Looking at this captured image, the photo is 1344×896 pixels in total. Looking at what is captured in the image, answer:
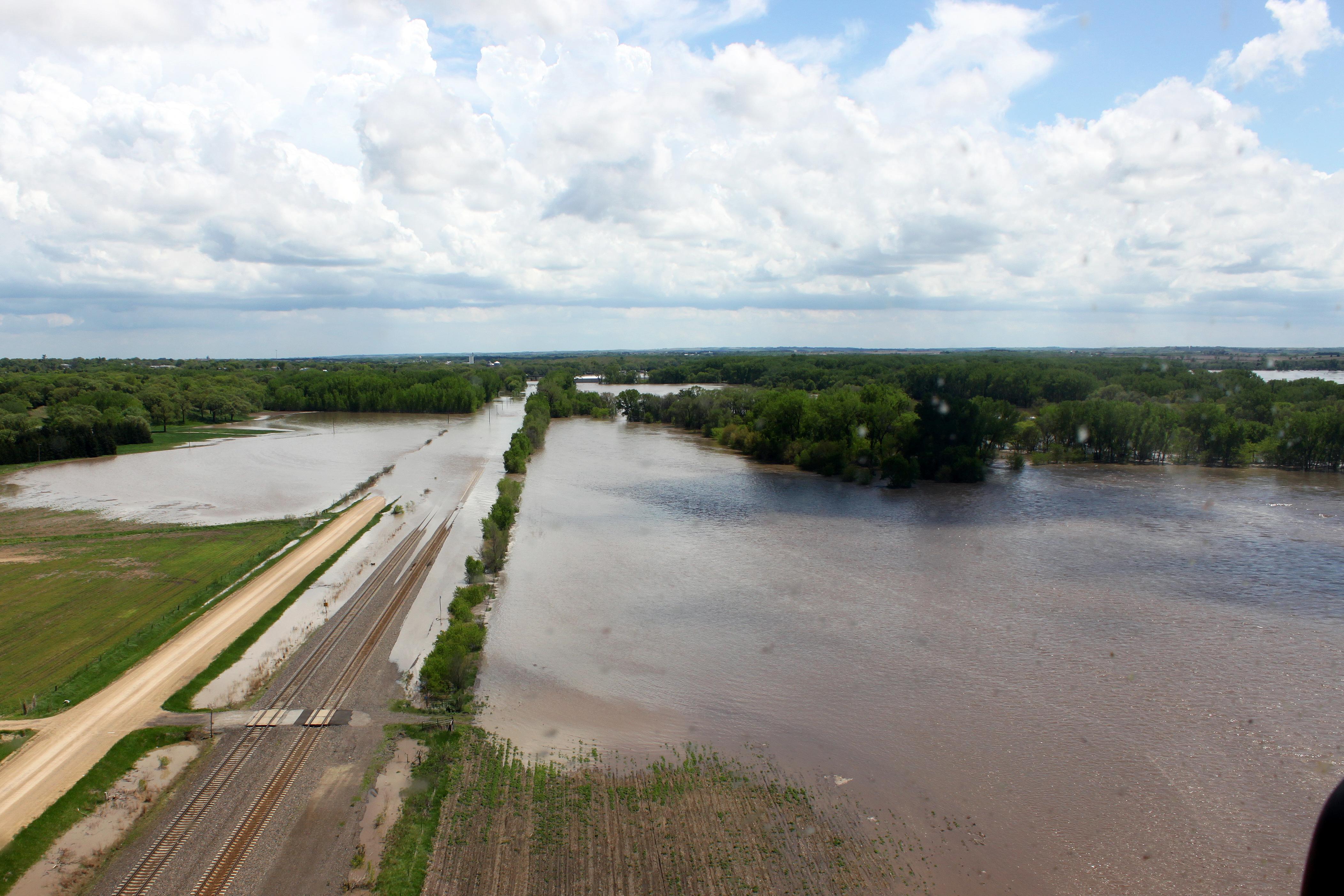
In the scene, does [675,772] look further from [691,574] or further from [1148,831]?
[691,574]

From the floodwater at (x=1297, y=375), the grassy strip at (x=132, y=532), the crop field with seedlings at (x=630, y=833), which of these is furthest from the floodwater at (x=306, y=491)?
the floodwater at (x=1297, y=375)

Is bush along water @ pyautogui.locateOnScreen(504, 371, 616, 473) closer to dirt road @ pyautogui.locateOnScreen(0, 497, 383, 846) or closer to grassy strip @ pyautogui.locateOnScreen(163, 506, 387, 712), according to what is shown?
grassy strip @ pyautogui.locateOnScreen(163, 506, 387, 712)

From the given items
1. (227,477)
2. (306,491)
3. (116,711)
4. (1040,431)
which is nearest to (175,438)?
(227,477)

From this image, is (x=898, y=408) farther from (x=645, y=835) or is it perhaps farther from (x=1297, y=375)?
(x=1297, y=375)

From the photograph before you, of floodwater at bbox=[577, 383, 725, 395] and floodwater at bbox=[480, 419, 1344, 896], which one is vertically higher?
floodwater at bbox=[577, 383, 725, 395]

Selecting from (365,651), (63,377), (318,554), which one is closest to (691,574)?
(365,651)

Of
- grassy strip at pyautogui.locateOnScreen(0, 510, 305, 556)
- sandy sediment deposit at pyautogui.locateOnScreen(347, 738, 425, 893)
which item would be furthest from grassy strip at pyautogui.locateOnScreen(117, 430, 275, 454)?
sandy sediment deposit at pyautogui.locateOnScreen(347, 738, 425, 893)
